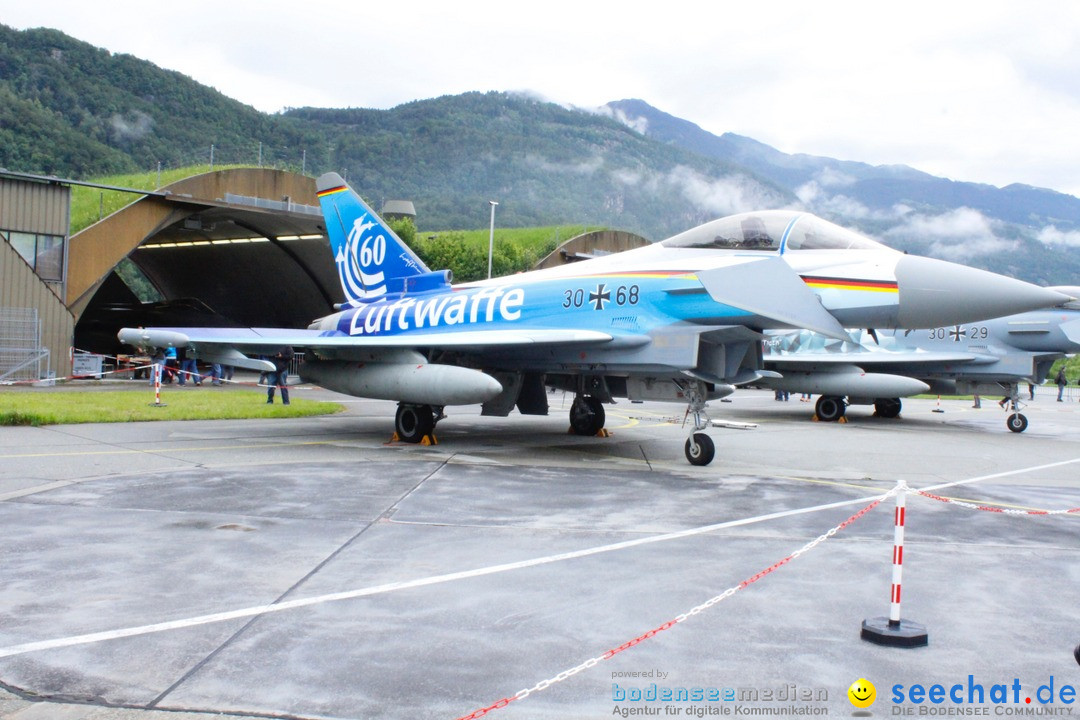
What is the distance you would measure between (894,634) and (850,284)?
5806mm

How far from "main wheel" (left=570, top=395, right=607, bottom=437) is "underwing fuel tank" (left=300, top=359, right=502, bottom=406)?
2.91 m

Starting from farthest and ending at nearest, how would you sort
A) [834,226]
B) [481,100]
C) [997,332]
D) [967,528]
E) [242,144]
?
[481,100] → [242,144] → [997,332] → [834,226] → [967,528]

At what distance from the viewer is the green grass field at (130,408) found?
12516 mm

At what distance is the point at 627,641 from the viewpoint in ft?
12.7

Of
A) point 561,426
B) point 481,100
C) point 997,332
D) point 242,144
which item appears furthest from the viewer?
point 481,100

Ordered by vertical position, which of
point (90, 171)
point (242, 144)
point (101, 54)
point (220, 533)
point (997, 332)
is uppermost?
point (101, 54)

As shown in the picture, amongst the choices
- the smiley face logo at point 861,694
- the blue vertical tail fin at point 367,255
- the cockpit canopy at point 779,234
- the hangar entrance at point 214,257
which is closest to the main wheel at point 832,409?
the cockpit canopy at point 779,234

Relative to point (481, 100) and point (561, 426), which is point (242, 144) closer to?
point (561, 426)

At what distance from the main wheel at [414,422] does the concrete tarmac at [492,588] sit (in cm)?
185

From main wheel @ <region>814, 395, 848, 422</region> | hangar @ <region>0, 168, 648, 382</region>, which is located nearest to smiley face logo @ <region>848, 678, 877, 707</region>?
main wheel @ <region>814, 395, 848, 422</region>

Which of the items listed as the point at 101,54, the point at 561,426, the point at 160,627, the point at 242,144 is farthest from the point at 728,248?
the point at 101,54

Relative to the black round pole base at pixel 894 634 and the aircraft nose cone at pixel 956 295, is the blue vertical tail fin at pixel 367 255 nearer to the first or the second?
the aircraft nose cone at pixel 956 295

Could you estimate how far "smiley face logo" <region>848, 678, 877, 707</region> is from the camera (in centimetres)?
319

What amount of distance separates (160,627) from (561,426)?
462 inches
